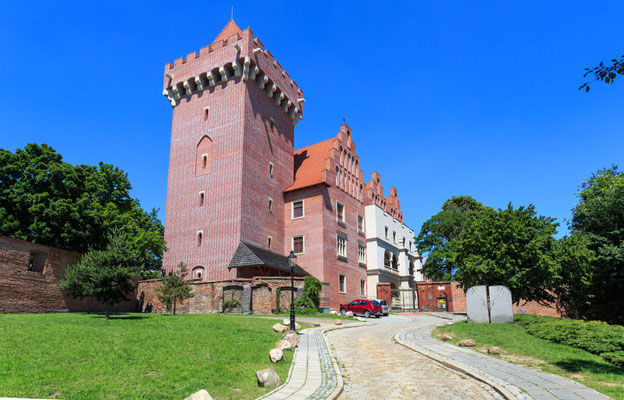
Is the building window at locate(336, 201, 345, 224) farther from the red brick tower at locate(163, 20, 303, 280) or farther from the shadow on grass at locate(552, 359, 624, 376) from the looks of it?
the shadow on grass at locate(552, 359, 624, 376)

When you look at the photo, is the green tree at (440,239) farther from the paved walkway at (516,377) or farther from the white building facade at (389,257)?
the paved walkway at (516,377)

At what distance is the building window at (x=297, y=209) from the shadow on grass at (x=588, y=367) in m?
29.4

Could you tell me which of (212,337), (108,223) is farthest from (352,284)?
(212,337)

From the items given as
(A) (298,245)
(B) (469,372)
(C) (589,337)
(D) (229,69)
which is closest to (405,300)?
(A) (298,245)

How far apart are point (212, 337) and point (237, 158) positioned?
2209 cm

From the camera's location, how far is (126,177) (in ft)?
121

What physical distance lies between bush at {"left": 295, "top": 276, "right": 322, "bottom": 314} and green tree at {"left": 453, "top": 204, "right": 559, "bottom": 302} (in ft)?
34.3

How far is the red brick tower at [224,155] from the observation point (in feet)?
112

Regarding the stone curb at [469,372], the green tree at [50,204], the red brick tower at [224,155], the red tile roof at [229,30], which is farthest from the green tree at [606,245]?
the red tile roof at [229,30]

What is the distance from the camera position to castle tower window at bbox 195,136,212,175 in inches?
1448

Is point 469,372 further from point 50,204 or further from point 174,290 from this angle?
point 50,204

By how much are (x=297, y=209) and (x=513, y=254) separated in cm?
1960

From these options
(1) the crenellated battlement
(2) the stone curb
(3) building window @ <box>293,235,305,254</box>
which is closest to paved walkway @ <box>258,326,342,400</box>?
(2) the stone curb

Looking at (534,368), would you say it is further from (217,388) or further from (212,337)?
(212,337)
